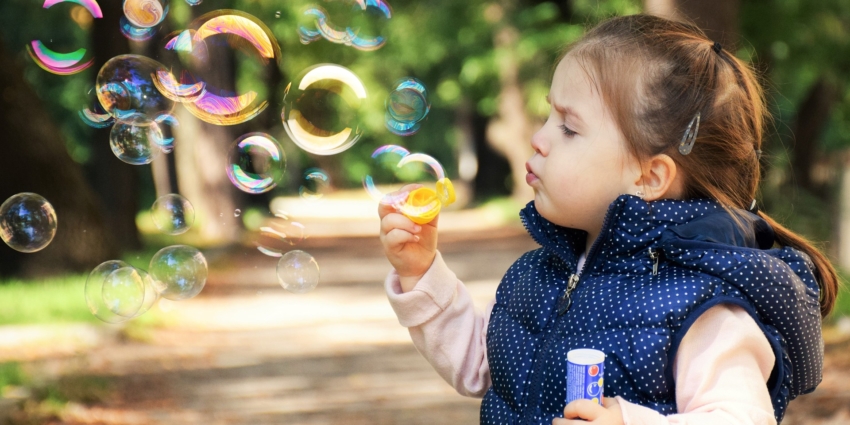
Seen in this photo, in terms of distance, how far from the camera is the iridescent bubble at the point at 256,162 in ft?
11.0

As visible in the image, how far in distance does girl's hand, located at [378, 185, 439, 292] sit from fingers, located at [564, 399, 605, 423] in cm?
60

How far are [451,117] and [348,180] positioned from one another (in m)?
10.8

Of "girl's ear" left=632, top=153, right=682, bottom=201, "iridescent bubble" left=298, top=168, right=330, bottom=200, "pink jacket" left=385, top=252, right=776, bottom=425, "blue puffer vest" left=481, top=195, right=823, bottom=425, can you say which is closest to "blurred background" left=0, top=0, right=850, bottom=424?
"iridescent bubble" left=298, top=168, right=330, bottom=200

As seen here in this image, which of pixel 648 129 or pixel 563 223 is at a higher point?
pixel 648 129

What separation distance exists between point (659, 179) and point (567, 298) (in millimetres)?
301

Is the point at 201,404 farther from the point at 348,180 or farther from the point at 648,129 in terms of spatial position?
the point at 348,180

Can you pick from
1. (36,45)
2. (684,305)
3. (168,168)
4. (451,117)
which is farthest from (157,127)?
(451,117)

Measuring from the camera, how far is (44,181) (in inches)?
329

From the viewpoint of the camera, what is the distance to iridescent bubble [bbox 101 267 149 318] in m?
3.43

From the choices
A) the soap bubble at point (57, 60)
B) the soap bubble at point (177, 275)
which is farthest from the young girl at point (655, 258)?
the soap bubble at point (57, 60)

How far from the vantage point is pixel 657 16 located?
6.58 ft

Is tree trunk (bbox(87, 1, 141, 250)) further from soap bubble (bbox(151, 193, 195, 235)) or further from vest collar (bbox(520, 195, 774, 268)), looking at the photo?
vest collar (bbox(520, 195, 774, 268))

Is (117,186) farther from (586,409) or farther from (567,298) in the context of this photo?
(586,409)

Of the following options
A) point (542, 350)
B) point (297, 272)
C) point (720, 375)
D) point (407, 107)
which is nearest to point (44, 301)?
point (297, 272)
